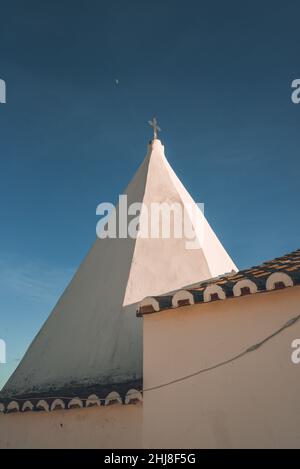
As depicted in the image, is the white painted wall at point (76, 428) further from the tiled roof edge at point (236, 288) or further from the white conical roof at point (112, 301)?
the tiled roof edge at point (236, 288)

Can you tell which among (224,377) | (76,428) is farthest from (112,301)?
(224,377)

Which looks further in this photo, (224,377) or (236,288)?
(224,377)

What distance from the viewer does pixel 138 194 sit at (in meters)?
10.9

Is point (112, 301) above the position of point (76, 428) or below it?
above

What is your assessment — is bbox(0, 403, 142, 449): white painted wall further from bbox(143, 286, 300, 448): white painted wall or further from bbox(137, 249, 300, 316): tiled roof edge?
bbox(137, 249, 300, 316): tiled roof edge

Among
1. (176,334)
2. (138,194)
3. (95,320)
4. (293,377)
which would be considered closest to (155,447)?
(176,334)

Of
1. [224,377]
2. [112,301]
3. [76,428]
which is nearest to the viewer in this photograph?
[224,377]

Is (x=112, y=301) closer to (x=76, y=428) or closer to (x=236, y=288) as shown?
(x=76, y=428)

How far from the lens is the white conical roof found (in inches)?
326

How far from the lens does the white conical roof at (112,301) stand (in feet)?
27.1

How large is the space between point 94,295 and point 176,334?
374 cm

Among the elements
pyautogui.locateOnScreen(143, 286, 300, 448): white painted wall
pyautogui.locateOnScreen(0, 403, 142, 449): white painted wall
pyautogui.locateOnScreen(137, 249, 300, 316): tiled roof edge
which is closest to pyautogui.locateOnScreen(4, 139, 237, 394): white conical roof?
pyautogui.locateOnScreen(0, 403, 142, 449): white painted wall

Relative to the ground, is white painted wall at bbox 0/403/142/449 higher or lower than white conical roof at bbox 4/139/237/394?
lower

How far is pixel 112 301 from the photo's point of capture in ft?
29.9
